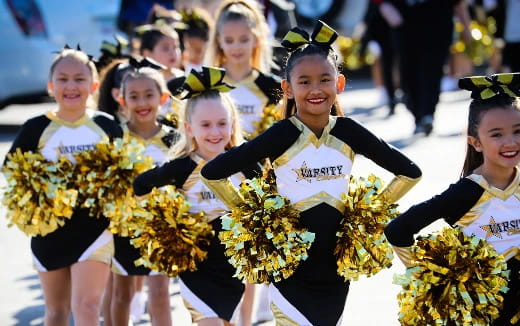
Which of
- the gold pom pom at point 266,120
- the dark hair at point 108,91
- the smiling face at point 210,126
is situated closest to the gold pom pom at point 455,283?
the smiling face at point 210,126

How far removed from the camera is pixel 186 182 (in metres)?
5.05

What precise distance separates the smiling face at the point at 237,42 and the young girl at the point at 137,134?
61 cm

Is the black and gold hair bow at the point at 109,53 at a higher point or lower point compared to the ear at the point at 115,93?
higher

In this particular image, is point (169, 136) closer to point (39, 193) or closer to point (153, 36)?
point (39, 193)

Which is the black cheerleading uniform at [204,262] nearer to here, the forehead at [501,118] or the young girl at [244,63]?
the forehead at [501,118]

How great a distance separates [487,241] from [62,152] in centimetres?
243

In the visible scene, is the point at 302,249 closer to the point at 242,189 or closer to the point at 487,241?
the point at 242,189

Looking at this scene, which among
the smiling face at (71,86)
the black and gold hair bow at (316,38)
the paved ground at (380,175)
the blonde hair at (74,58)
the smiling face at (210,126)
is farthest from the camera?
the paved ground at (380,175)

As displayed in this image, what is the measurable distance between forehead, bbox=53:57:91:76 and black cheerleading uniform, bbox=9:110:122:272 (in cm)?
23

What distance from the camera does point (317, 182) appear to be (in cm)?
431

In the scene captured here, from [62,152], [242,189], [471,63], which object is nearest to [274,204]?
[242,189]

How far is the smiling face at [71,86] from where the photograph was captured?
18.0ft

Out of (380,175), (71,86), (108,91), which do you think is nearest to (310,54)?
(71,86)

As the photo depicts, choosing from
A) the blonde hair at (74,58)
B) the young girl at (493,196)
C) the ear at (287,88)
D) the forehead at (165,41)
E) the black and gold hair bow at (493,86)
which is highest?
the forehead at (165,41)
